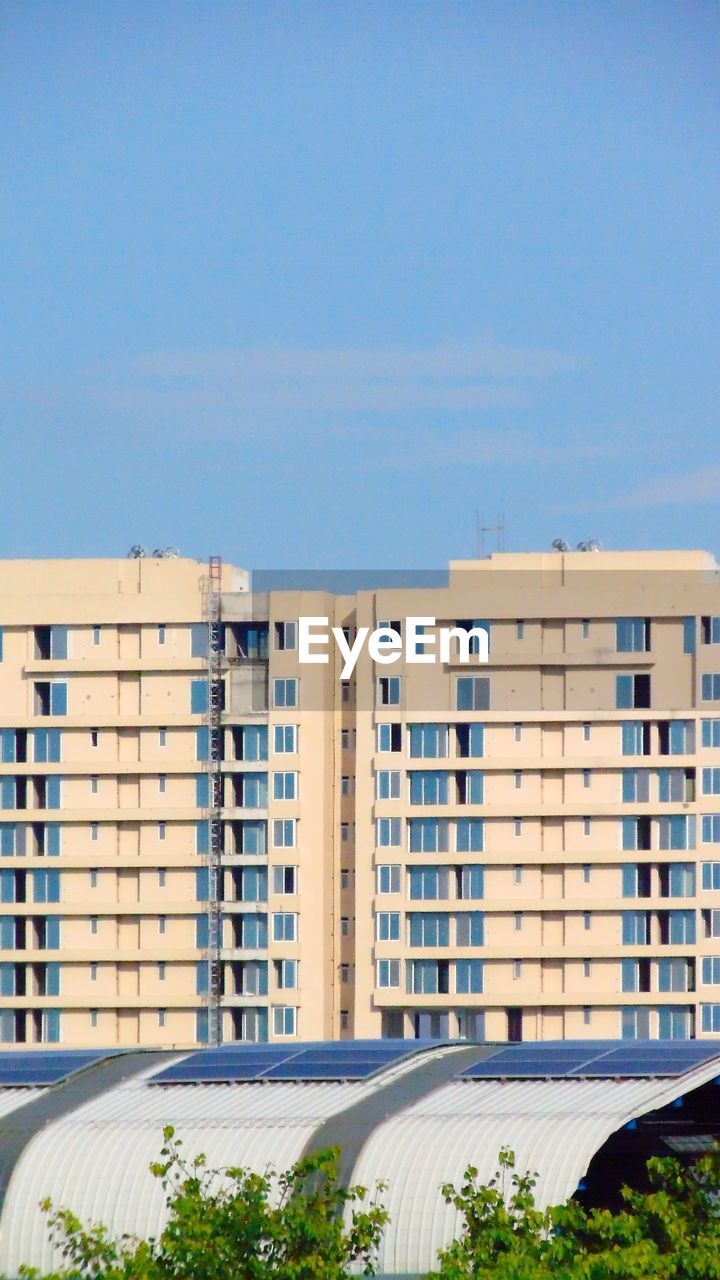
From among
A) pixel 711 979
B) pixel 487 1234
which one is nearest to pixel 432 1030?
pixel 711 979

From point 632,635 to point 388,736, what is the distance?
11.5 metres

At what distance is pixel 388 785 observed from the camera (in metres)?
106

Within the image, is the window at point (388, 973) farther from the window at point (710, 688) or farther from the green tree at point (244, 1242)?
the green tree at point (244, 1242)

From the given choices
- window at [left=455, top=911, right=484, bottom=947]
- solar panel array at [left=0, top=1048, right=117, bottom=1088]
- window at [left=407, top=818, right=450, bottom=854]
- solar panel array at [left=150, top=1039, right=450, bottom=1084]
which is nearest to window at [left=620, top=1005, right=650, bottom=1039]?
window at [left=455, top=911, right=484, bottom=947]

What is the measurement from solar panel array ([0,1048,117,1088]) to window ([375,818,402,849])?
44014mm

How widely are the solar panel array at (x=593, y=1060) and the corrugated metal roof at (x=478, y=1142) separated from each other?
81 cm

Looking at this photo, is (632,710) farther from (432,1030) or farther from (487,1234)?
(487,1234)

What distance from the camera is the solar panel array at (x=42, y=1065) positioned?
5794cm

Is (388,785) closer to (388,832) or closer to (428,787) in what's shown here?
(428,787)

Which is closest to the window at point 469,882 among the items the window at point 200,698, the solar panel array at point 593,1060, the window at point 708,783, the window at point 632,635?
the window at point 708,783

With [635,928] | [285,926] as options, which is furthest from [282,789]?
[635,928]

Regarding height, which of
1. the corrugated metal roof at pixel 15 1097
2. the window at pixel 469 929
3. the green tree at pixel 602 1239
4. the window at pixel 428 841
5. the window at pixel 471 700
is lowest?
the corrugated metal roof at pixel 15 1097

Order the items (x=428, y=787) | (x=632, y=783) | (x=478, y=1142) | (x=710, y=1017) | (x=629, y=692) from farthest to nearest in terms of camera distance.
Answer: (x=428, y=787), (x=629, y=692), (x=632, y=783), (x=710, y=1017), (x=478, y=1142)

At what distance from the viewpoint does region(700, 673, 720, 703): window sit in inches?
4139
